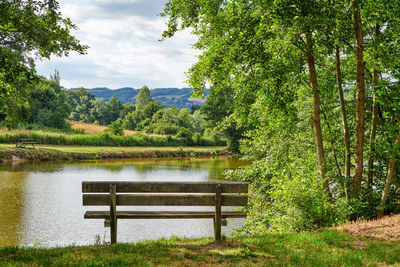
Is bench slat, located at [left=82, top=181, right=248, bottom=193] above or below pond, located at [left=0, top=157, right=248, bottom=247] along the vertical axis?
above

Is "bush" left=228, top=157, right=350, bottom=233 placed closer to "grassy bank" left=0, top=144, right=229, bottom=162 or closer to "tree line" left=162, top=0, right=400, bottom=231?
"tree line" left=162, top=0, right=400, bottom=231

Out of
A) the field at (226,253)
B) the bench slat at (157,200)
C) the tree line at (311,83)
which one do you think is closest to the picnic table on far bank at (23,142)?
the tree line at (311,83)

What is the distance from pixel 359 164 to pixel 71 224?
11.3 meters

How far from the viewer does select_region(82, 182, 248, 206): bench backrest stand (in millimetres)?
5723

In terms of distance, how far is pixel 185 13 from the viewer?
9.65 meters

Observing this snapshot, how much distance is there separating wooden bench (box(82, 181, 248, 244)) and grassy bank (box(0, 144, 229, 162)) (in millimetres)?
33624

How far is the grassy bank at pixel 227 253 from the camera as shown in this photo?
187 inches

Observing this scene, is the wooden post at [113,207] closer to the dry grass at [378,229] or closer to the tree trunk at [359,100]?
the dry grass at [378,229]

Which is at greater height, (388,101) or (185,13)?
(185,13)

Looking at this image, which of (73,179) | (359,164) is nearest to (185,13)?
(359,164)

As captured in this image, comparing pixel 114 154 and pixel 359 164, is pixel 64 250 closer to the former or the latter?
pixel 359 164

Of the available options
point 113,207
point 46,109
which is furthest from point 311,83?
point 46,109

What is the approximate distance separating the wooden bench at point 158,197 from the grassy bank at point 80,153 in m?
33.6

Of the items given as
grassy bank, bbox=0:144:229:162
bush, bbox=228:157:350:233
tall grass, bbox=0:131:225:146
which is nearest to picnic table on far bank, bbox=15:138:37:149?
grassy bank, bbox=0:144:229:162
